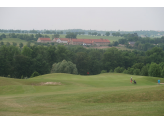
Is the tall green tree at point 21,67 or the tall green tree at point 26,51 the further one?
the tall green tree at point 26,51

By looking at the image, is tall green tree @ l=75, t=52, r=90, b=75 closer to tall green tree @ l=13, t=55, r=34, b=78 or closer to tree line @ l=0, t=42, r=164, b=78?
tree line @ l=0, t=42, r=164, b=78

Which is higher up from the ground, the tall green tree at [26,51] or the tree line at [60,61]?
the tall green tree at [26,51]

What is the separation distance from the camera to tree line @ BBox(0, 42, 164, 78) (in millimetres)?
83787

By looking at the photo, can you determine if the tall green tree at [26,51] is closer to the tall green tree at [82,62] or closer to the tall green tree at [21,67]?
the tall green tree at [21,67]

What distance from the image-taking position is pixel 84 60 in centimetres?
10638

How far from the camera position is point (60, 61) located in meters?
103

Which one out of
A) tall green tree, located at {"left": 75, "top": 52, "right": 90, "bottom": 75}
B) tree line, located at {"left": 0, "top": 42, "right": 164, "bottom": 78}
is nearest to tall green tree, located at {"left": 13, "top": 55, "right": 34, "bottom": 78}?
tree line, located at {"left": 0, "top": 42, "right": 164, "bottom": 78}

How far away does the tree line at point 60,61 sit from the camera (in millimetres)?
83787

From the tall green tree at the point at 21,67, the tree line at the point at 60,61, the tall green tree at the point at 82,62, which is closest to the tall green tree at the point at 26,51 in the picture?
the tree line at the point at 60,61

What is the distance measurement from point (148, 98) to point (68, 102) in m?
8.64

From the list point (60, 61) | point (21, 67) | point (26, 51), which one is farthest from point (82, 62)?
point (21, 67)

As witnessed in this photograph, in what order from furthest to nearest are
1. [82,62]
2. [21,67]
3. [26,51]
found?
[82,62] < [26,51] < [21,67]

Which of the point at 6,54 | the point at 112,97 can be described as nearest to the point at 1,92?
the point at 112,97

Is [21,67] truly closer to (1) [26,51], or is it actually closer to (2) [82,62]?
(1) [26,51]
